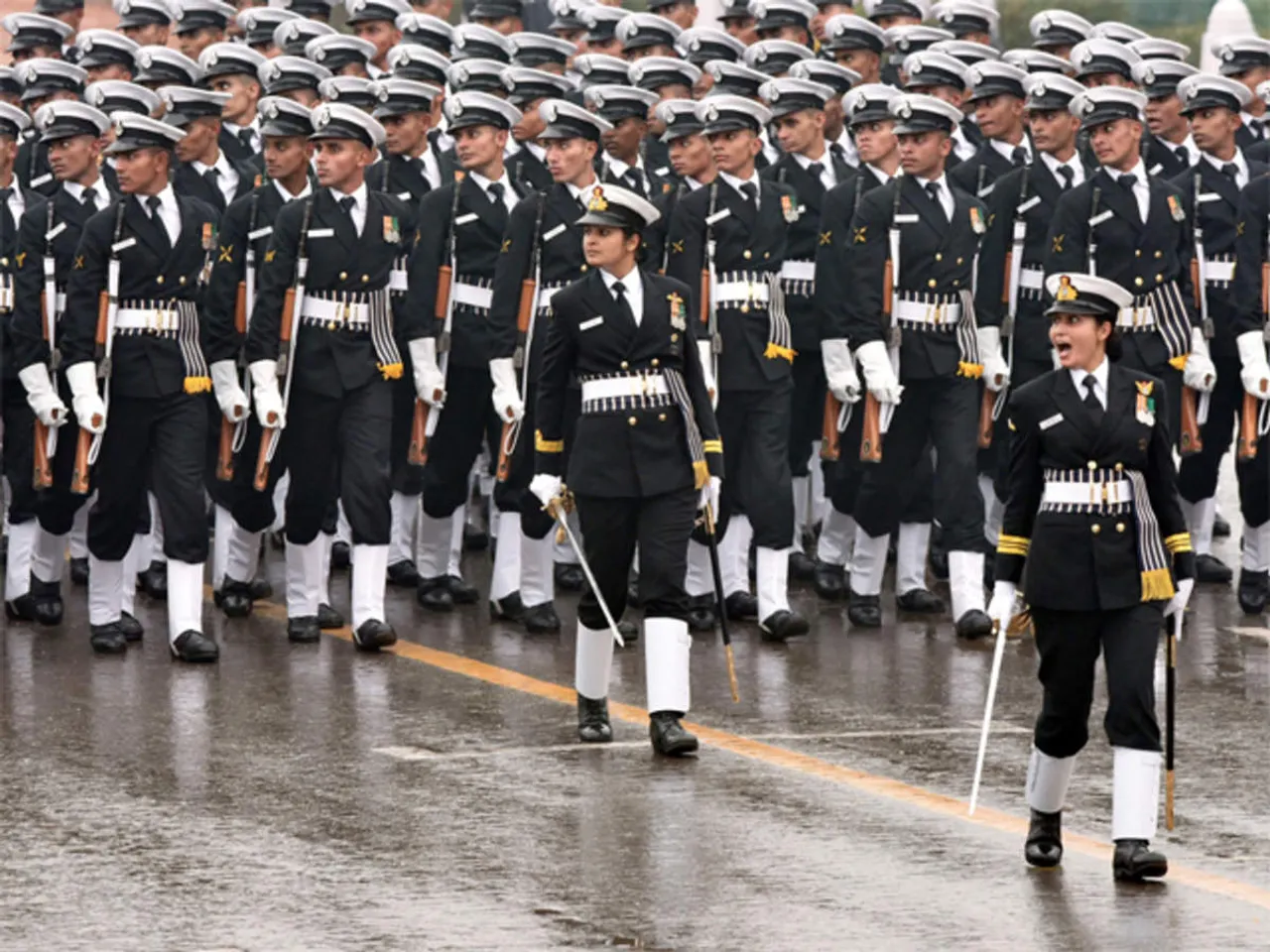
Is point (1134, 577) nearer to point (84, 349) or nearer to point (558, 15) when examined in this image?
point (84, 349)

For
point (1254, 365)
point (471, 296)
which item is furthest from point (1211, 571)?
point (471, 296)

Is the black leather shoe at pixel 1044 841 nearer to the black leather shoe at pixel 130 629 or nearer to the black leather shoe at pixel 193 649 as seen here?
the black leather shoe at pixel 193 649

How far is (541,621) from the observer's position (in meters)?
14.4

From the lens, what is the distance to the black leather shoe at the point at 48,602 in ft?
47.7

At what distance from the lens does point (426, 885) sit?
9.38 meters

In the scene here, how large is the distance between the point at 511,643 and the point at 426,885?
4749 millimetres

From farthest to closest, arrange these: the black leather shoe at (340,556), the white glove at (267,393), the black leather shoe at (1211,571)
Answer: the black leather shoe at (340,556) → the black leather shoe at (1211,571) → the white glove at (267,393)

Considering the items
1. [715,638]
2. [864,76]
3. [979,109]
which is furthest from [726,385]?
[864,76]

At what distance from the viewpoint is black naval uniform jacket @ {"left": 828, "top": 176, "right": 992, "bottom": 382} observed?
14492 millimetres

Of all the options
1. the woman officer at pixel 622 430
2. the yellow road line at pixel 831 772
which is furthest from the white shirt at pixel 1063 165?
the woman officer at pixel 622 430

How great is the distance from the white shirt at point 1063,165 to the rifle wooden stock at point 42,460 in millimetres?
4940

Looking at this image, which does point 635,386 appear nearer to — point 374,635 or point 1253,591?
point 374,635

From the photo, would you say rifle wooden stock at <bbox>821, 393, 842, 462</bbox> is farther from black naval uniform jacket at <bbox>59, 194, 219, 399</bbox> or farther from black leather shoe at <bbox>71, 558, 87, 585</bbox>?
black leather shoe at <bbox>71, 558, 87, 585</bbox>

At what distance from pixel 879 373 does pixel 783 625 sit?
3.99ft
